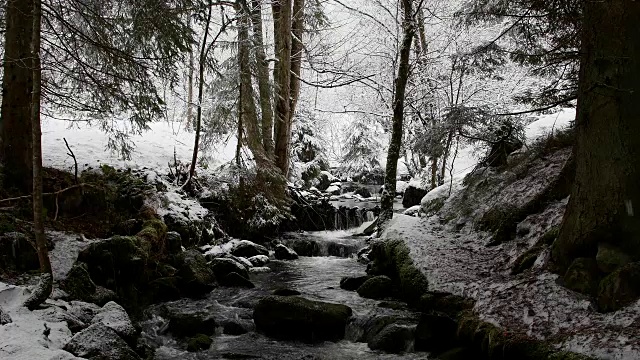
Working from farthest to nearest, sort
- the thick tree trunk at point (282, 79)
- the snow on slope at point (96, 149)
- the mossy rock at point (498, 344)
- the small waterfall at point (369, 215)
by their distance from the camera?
1. the small waterfall at point (369, 215)
2. the thick tree trunk at point (282, 79)
3. the snow on slope at point (96, 149)
4. the mossy rock at point (498, 344)

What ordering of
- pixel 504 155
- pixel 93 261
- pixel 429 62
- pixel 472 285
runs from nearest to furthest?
pixel 472 285
pixel 93 261
pixel 504 155
pixel 429 62

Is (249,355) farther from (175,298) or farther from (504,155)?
(504,155)

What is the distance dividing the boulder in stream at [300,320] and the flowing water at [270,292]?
18 cm

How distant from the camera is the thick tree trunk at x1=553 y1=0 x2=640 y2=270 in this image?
4867 mm

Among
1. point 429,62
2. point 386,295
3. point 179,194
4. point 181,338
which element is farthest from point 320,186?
point 181,338

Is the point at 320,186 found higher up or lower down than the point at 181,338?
higher up

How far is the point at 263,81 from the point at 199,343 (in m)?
8.34

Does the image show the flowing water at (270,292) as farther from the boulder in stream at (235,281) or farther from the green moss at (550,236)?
the green moss at (550,236)

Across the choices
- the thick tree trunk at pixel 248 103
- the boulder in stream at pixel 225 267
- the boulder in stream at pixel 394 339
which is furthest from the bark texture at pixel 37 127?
the thick tree trunk at pixel 248 103

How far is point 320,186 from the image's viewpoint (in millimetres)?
28312

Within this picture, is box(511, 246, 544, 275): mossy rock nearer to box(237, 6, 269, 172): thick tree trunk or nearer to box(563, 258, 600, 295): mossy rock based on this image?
box(563, 258, 600, 295): mossy rock

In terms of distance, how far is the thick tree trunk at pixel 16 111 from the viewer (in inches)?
285

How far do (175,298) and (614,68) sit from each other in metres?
7.53

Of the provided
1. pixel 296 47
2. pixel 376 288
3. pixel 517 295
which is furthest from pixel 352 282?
pixel 296 47
